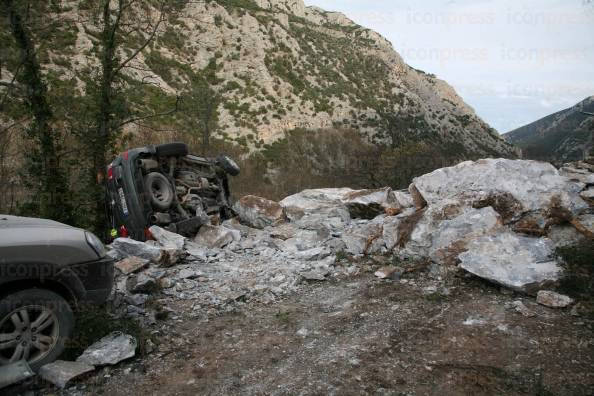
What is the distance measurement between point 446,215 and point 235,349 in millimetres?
4188

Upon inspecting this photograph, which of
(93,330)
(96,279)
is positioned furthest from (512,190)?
(93,330)

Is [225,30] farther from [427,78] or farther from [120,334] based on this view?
[427,78]

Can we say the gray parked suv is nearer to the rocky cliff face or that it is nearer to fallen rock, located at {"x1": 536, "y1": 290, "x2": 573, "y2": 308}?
fallen rock, located at {"x1": 536, "y1": 290, "x2": 573, "y2": 308}

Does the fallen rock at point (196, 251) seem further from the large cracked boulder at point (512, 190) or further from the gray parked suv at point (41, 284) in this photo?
the large cracked boulder at point (512, 190)

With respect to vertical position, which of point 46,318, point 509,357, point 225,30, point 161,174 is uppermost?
point 225,30

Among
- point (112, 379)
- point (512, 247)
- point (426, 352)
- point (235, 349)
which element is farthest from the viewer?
point (512, 247)

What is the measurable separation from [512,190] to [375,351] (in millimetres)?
4266

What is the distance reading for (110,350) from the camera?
12.0ft

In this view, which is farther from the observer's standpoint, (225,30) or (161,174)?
(225,30)

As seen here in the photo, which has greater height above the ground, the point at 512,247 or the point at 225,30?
the point at 225,30

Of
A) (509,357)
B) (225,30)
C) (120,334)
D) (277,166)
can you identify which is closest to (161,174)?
(120,334)

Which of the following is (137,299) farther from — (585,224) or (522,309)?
(585,224)

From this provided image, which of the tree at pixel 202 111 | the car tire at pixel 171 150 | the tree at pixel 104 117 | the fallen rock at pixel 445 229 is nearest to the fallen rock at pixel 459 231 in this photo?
the fallen rock at pixel 445 229

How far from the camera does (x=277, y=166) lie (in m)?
23.4
